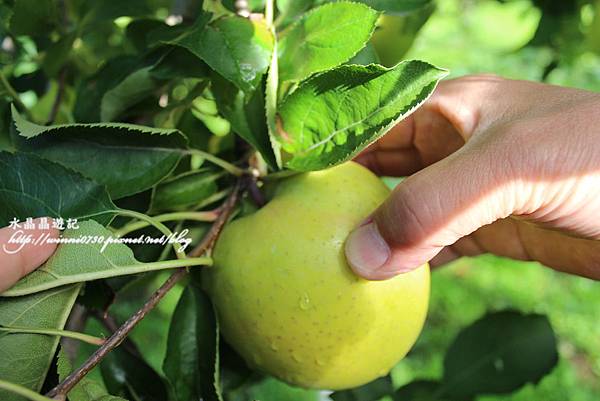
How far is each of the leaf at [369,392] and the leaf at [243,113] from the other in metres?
0.36

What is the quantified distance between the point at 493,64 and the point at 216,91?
2.63 metres

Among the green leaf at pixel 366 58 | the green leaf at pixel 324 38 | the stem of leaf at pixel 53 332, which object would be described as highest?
the green leaf at pixel 324 38

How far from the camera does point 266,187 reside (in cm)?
83

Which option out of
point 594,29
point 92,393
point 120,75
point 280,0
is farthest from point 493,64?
point 92,393

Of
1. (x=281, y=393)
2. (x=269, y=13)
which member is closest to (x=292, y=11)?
(x=269, y=13)

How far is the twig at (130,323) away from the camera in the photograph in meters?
0.60

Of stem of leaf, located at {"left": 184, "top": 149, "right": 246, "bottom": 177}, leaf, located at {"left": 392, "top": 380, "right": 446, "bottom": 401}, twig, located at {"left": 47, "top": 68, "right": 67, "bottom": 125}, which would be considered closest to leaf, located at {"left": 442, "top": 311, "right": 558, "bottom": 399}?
leaf, located at {"left": 392, "top": 380, "right": 446, "bottom": 401}

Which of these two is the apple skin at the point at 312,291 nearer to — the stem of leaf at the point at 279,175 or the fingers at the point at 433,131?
the stem of leaf at the point at 279,175

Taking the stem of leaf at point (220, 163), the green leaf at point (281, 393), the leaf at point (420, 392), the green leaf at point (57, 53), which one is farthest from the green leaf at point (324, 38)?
the green leaf at point (281, 393)

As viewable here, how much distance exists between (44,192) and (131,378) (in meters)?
0.28

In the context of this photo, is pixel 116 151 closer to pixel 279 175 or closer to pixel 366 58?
pixel 279 175

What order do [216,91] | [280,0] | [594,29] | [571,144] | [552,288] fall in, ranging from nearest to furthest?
[571,144]
[216,91]
[280,0]
[594,29]
[552,288]

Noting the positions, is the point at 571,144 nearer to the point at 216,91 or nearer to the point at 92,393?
the point at 216,91

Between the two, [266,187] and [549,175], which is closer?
[549,175]
